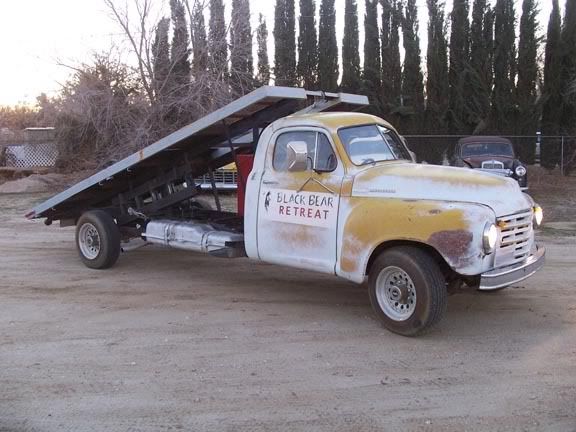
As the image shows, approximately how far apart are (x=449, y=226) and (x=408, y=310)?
912 mm

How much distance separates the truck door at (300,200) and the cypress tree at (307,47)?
19.4 metres

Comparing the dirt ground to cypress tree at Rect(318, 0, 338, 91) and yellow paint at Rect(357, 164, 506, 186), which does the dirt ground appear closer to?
yellow paint at Rect(357, 164, 506, 186)

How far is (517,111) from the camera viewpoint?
76.1 ft

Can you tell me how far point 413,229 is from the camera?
545 centimetres

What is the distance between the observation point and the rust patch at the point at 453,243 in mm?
5223

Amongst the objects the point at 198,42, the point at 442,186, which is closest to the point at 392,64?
the point at 198,42

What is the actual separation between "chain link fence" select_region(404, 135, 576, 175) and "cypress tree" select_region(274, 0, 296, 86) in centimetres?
582

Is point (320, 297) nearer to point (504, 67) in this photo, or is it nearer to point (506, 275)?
point (506, 275)

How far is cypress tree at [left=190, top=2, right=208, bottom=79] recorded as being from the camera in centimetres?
1838

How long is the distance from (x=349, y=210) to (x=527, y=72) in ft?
65.3

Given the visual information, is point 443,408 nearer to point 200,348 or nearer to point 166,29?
point 200,348

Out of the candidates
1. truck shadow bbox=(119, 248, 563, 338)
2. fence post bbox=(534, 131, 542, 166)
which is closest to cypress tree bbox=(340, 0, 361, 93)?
fence post bbox=(534, 131, 542, 166)

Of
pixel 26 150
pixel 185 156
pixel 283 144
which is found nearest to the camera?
pixel 283 144

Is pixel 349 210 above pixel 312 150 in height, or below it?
below
